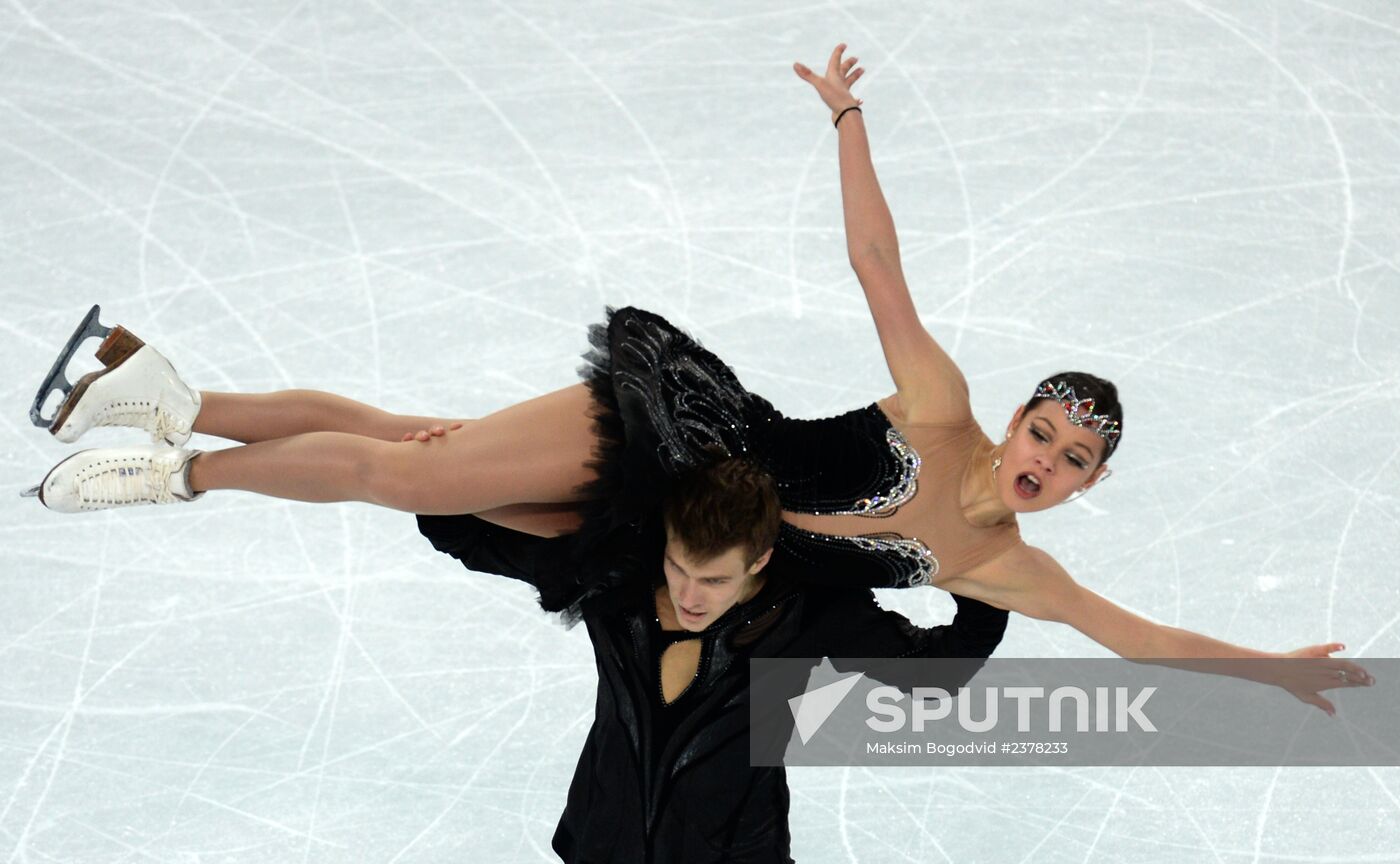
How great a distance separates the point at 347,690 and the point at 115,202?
2.39 metres

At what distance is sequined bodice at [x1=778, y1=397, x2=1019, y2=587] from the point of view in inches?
142

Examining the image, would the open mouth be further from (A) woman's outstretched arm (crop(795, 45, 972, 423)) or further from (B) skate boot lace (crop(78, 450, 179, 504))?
(B) skate boot lace (crop(78, 450, 179, 504))

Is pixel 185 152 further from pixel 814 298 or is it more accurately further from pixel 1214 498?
pixel 1214 498

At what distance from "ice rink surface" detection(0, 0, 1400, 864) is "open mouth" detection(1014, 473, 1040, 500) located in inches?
51.4

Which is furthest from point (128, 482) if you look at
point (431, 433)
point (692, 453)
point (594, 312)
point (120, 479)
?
point (594, 312)

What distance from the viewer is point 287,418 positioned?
3.75m

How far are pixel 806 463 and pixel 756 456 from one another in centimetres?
11

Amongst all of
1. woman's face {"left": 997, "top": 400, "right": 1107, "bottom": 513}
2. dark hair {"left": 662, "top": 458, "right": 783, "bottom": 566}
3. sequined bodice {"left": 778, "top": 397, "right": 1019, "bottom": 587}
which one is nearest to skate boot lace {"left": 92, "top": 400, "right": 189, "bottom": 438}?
dark hair {"left": 662, "top": 458, "right": 783, "bottom": 566}

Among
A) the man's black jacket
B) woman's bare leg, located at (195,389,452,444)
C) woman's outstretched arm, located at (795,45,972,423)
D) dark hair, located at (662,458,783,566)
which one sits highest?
woman's outstretched arm, located at (795,45,972,423)

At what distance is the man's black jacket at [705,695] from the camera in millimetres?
3590

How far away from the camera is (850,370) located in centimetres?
571

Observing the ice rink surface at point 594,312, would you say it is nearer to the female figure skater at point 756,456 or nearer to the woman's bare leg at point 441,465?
the female figure skater at point 756,456

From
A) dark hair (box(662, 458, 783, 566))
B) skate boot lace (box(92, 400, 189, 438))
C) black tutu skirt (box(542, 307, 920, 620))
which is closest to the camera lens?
dark hair (box(662, 458, 783, 566))

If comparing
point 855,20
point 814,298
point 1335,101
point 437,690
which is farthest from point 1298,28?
point 437,690
